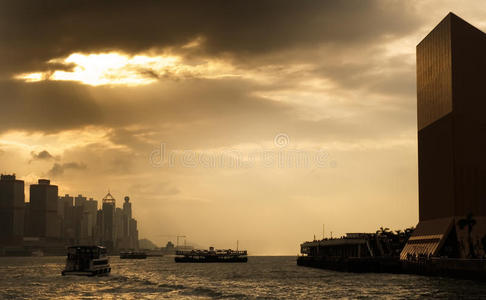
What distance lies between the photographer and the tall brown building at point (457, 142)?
394 feet

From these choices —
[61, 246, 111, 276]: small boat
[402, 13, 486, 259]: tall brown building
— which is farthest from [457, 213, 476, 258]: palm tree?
[61, 246, 111, 276]: small boat

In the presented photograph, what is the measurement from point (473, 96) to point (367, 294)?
55286mm

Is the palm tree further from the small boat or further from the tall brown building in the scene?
the small boat

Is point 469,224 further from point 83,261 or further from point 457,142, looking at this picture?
point 83,261

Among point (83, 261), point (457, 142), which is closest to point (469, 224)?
point (457, 142)

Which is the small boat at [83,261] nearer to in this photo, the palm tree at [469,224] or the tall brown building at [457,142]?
the tall brown building at [457,142]

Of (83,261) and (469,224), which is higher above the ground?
(469,224)

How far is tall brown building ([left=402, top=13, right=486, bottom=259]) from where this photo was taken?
120 meters

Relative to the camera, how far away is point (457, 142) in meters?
123

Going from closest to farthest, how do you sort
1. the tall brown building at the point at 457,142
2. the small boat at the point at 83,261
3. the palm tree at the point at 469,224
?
the palm tree at the point at 469,224
the tall brown building at the point at 457,142
the small boat at the point at 83,261

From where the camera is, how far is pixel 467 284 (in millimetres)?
→ 91438

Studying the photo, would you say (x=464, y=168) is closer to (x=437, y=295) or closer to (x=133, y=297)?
(x=437, y=295)

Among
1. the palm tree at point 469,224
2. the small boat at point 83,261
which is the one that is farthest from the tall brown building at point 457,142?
the small boat at point 83,261

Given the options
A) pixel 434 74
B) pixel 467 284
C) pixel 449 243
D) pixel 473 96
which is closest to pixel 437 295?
pixel 467 284
